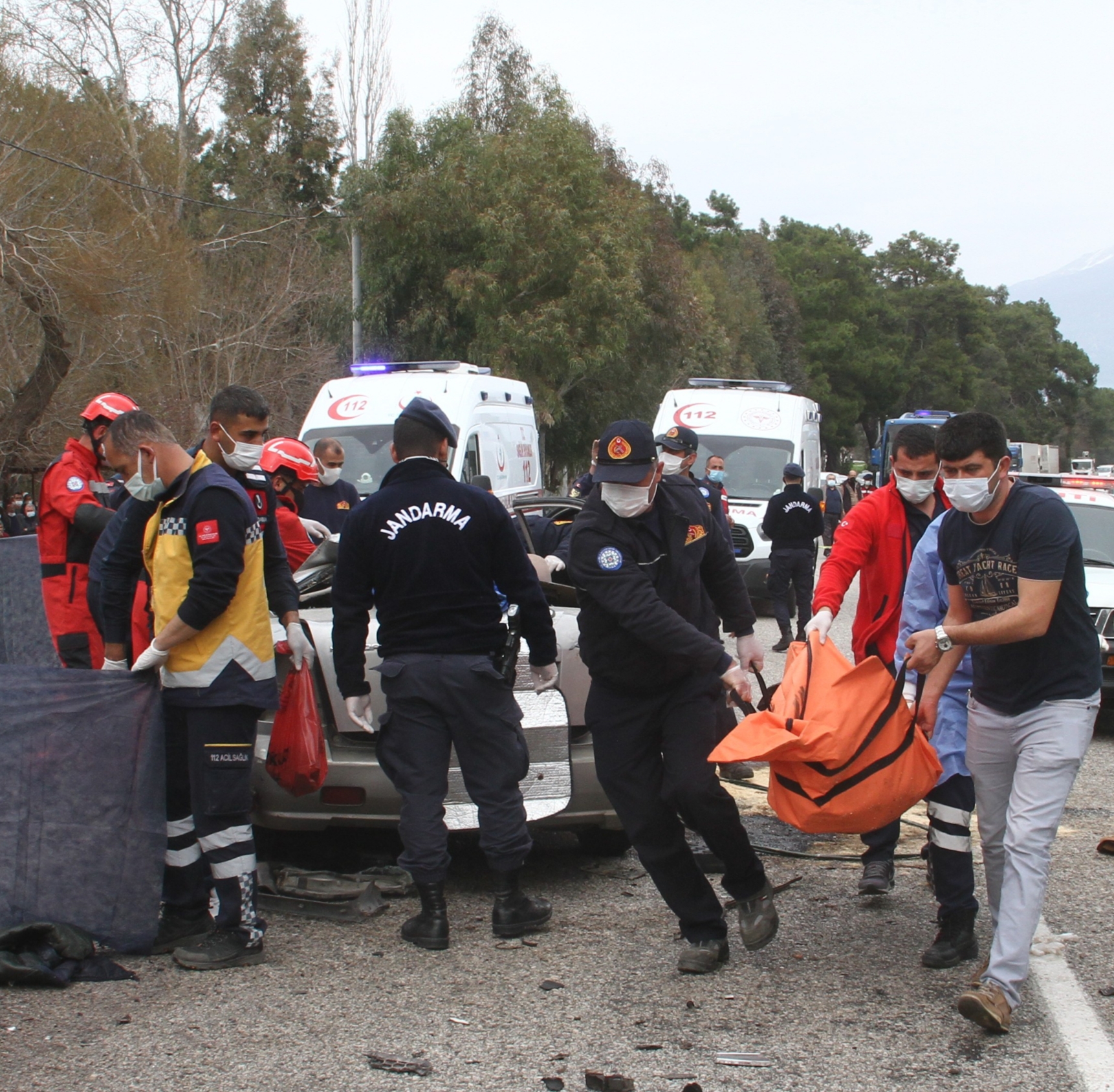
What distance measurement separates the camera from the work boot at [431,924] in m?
4.64

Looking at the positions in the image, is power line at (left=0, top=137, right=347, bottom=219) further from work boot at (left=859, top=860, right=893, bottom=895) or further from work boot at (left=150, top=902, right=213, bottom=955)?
work boot at (left=859, top=860, right=893, bottom=895)

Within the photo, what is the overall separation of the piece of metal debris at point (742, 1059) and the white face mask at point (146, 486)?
2.66 meters

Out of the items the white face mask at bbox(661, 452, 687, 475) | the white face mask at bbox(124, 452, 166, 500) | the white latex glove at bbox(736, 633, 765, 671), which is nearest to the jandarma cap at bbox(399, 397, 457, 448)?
the white face mask at bbox(124, 452, 166, 500)

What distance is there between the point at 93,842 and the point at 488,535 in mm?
1767

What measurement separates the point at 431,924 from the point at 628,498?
1.70 meters

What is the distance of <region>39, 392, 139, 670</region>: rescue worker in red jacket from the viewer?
6.29 metres

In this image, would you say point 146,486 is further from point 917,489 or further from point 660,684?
point 917,489

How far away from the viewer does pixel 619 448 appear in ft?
14.3

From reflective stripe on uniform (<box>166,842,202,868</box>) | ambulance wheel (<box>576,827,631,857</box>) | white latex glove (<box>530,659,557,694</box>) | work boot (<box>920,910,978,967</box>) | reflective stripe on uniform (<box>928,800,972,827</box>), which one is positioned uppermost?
white latex glove (<box>530,659,557,694</box>)

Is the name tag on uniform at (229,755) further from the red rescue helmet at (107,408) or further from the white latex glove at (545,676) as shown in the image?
the red rescue helmet at (107,408)

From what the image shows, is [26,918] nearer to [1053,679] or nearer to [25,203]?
[1053,679]

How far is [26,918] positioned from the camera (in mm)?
4457

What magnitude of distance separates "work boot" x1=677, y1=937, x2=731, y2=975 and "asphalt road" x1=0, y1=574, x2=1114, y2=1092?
46mm

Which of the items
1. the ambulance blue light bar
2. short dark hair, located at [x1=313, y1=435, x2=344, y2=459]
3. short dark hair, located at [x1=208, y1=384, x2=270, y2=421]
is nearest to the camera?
short dark hair, located at [x1=208, y1=384, x2=270, y2=421]
